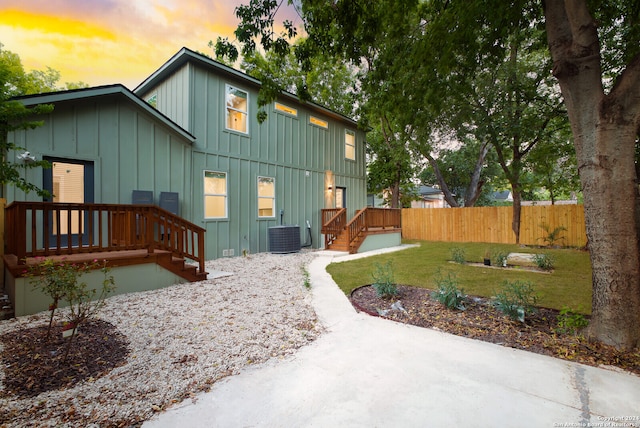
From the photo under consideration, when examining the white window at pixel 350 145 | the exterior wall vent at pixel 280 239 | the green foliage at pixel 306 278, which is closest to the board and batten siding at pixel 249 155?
the exterior wall vent at pixel 280 239

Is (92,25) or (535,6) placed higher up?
(92,25)

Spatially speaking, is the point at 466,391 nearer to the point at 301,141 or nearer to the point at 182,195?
the point at 182,195

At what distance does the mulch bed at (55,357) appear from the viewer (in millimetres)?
2074

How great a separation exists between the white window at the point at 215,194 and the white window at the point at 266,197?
50.1 inches

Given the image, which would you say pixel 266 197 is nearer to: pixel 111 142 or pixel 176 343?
pixel 111 142

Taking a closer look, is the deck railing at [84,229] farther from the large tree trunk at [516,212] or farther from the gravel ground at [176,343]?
the large tree trunk at [516,212]

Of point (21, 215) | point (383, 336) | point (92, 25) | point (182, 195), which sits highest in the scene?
point (92, 25)

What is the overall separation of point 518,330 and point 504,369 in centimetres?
98

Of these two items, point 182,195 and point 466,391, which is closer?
point 466,391

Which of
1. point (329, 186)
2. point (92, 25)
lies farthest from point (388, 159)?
point (92, 25)

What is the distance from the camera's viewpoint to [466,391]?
196 centimetres

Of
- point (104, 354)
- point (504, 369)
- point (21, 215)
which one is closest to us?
point (504, 369)

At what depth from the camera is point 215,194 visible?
26.3 ft

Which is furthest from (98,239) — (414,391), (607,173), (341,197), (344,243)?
(341,197)
